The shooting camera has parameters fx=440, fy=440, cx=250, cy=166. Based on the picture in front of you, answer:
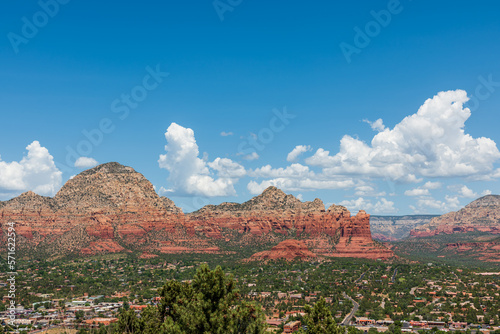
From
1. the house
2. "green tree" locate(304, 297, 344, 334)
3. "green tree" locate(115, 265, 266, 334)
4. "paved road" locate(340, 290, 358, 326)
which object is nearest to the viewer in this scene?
"green tree" locate(115, 265, 266, 334)

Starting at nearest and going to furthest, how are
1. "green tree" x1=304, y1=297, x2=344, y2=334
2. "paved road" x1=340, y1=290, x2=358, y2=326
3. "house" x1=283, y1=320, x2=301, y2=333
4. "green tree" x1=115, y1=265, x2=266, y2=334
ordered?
"green tree" x1=115, y1=265, x2=266, y2=334
"green tree" x1=304, y1=297, x2=344, y2=334
"house" x1=283, y1=320, x2=301, y2=333
"paved road" x1=340, y1=290, x2=358, y2=326

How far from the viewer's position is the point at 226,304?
32.3 m

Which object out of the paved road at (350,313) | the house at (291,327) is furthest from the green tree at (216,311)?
the paved road at (350,313)

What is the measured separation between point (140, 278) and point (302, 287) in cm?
6197

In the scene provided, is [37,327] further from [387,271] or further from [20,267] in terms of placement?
[387,271]

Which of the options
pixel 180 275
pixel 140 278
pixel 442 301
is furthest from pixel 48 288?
pixel 442 301

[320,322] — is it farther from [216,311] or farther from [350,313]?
[350,313]

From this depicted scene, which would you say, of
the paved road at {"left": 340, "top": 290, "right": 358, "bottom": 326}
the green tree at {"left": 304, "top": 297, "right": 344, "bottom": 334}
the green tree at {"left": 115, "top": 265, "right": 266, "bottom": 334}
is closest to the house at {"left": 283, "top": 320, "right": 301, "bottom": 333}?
the paved road at {"left": 340, "top": 290, "right": 358, "bottom": 326}

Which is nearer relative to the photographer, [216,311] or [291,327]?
[216,311]

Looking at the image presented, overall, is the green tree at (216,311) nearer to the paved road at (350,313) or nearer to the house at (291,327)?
the house at (291,327)

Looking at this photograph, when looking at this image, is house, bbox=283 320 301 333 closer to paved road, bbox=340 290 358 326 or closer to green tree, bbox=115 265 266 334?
paved road, bbox=340 290 358 326

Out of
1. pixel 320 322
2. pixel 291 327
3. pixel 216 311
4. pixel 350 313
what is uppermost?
pixel 216 311

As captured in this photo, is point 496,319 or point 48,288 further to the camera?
point 48,288

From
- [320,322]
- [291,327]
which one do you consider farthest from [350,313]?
[320,322]
